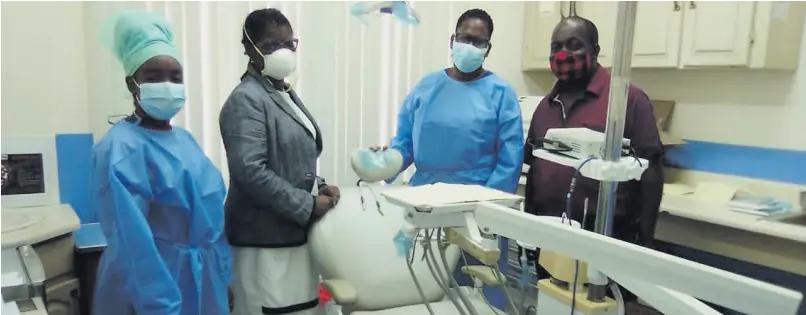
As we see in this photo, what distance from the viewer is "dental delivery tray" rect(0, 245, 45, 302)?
1.44m

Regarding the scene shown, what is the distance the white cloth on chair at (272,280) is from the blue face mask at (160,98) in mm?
554

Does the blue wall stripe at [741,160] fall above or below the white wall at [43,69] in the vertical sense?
below

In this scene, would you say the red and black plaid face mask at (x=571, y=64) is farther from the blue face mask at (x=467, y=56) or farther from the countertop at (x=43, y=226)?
the countertop at (x=43, y=226)

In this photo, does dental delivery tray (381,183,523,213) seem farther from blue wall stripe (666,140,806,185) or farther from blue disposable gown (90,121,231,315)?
blue wall stripe (666,140,806,185)

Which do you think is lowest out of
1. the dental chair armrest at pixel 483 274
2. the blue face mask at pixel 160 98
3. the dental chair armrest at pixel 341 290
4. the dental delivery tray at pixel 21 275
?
the dental chair armrest at pixel 341 290

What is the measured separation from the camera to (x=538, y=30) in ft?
10.8

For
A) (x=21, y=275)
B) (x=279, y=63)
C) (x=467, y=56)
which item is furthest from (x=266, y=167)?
(x=467, y=56)

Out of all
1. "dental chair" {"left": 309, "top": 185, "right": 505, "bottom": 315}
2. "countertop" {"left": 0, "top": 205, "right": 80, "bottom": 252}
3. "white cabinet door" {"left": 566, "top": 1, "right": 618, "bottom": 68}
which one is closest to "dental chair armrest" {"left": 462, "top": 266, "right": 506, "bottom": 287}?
"dental chair" {"left": 309, "top": 185, "right": 505, "bottom": 315}

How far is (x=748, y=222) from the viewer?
216 centimetres

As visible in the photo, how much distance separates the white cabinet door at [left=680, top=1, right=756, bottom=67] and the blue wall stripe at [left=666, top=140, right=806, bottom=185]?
1.52 feet

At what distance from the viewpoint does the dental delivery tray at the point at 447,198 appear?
1.20m

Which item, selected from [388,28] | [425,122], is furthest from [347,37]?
[425,122]

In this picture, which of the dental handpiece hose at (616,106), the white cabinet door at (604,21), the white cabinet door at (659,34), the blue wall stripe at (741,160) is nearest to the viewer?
the dental handpiece hose at (616,106)

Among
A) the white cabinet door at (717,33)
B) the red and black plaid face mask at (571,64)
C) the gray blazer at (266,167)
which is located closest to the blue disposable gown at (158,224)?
the gray blazer at (266,167)
